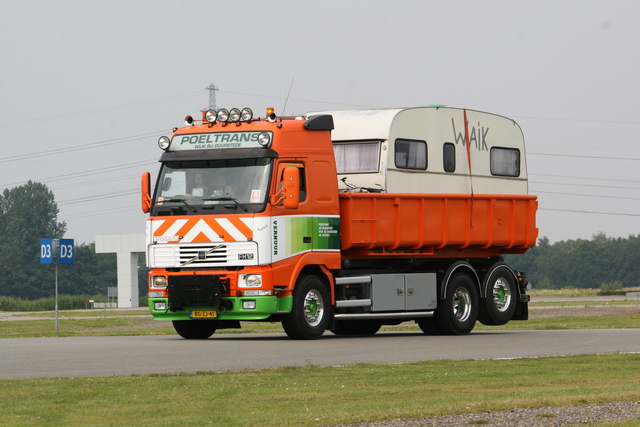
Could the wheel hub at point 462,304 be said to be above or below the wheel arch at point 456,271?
below

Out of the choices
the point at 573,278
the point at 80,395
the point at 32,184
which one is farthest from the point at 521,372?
the point at 573,278

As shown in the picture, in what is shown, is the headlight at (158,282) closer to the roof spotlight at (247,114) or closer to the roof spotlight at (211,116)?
the roof spotlight at (211,116)

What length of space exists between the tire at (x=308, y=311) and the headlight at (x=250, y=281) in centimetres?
86

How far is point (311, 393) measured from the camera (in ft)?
38.7

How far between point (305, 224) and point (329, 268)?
1.12m

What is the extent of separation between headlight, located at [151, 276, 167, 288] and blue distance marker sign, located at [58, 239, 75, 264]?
1137cm

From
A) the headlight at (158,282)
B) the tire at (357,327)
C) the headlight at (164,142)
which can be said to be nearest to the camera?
the headlight at (158,282)

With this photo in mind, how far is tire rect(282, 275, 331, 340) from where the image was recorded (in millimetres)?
20656

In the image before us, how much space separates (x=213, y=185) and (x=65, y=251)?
12784 mm

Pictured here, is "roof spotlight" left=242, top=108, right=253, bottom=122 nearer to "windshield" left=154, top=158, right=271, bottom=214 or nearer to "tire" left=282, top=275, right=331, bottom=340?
"windshield" left=154, top=158, right=271, bottom=214

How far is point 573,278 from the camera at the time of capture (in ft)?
589

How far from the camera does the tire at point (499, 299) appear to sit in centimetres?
2447

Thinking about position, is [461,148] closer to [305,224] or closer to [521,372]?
[305,224]

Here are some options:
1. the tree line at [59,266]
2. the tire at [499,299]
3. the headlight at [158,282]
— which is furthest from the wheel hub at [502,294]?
the tree line at [59,266]
